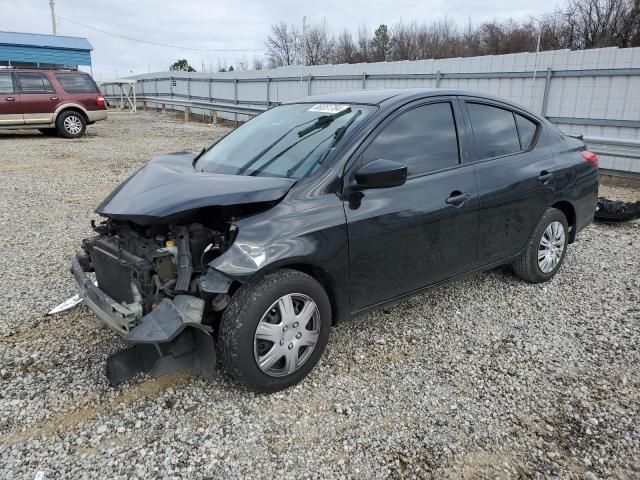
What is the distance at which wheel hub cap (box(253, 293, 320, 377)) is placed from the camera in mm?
2881

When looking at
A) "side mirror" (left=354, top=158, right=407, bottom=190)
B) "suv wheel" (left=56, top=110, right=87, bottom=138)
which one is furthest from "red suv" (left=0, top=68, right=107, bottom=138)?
"side mirror" (left=354, top=158, right=407, bottom=190)

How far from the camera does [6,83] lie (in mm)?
13633

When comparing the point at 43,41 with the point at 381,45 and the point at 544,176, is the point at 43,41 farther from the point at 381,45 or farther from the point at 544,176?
the point at 544,176

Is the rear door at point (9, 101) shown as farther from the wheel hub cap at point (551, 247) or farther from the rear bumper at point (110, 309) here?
the wheel hub cap at point (551, 247)

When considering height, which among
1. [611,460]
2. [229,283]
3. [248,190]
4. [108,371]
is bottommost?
[611,460]

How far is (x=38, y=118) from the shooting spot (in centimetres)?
1420

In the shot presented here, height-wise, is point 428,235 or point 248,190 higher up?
point 248,190

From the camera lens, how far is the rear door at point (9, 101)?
13.6 meters

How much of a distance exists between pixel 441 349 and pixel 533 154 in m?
1.95

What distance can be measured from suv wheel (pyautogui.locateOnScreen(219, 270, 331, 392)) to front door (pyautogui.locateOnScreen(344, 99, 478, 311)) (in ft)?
1.11

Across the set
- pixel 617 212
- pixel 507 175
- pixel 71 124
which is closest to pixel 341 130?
pixel 507 175

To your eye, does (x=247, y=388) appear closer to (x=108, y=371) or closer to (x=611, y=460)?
(x=108, y=371)

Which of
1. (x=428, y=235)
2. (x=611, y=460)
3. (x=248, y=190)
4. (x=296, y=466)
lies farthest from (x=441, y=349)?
(x=248, y=190)

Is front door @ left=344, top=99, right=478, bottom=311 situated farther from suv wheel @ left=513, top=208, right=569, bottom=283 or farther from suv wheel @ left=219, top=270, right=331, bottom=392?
suv wheel @ left=513, top=208, right=569, bottom=283
